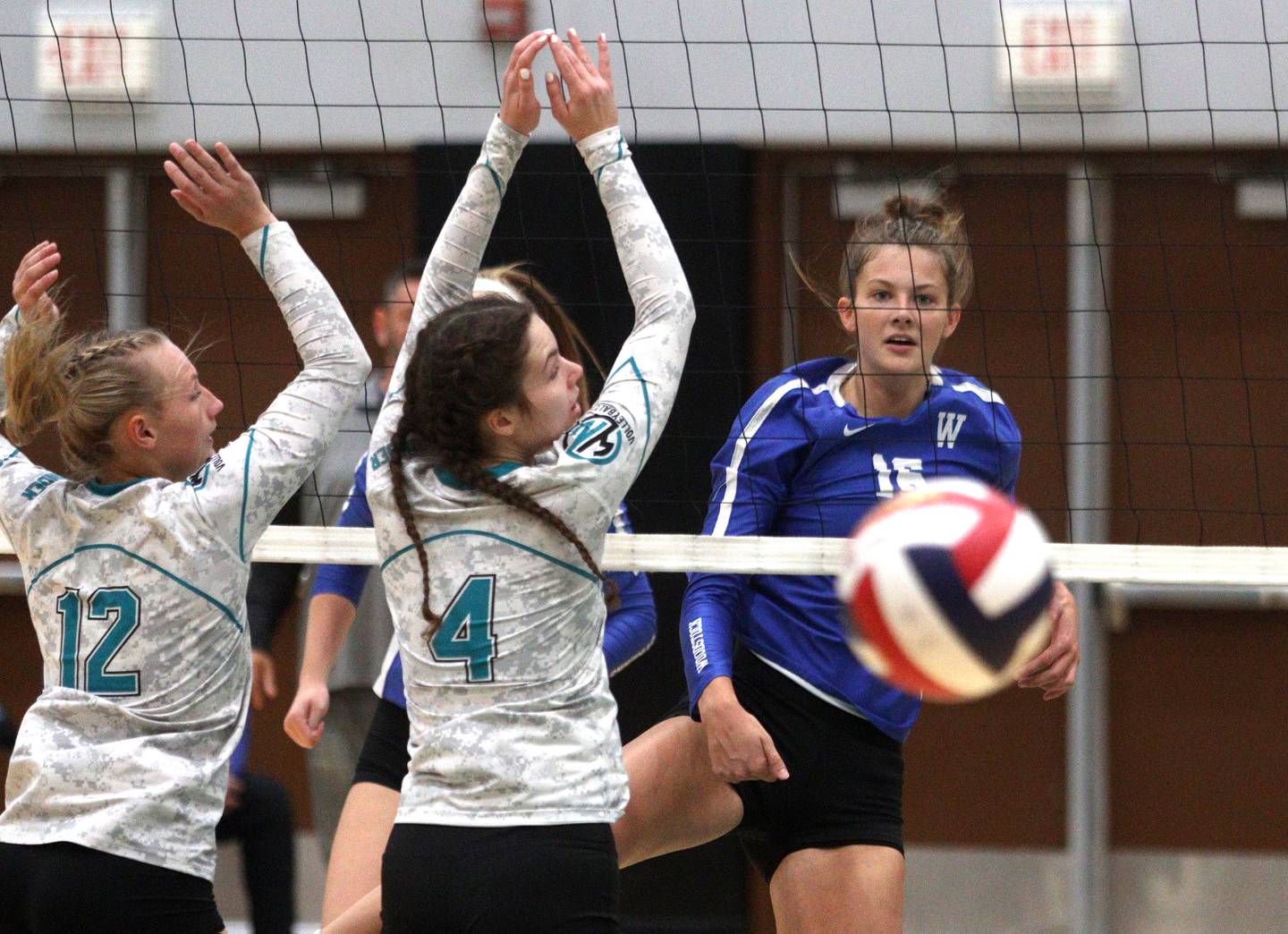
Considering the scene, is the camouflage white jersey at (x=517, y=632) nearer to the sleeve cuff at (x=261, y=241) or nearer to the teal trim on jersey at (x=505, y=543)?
the teal trim on jersey at (x=505, y=543)

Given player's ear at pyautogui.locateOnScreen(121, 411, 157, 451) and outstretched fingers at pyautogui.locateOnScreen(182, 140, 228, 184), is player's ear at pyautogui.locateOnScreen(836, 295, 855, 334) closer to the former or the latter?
outstretched fingers at pyautogui.locateOnScreen(182, 140, 228, 184)

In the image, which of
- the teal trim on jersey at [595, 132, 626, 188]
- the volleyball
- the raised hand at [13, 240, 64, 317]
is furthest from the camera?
the raised hand at [13, 240, 64, 317]

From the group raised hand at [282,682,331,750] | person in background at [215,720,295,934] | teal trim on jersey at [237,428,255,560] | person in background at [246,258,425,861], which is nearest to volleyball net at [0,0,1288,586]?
person in background at [246,258,425,861]

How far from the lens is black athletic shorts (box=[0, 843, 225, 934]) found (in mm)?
2420

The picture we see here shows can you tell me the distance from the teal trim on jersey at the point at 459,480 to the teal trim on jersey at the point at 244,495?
0.32 metres

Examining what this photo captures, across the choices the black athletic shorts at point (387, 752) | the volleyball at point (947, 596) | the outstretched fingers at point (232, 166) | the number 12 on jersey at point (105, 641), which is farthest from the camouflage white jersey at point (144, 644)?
the volleyball at point (947, 596)

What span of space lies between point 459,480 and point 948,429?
1066mm

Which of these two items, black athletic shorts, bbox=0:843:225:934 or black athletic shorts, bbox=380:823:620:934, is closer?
black athletic shorts, bbox=380:823:620:934

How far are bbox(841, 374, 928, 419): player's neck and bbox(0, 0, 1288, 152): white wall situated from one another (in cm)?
203

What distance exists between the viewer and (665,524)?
5.26 metres

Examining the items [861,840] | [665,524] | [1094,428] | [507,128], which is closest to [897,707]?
[861,840]

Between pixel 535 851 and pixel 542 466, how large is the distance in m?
0.50

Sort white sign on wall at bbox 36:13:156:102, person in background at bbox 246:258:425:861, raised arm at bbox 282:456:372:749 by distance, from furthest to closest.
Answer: white sign on wall at bbox 36:13:156:102 < person in background at bbox 246:258:425:861 < raised arm at bbox 282:456:372:749

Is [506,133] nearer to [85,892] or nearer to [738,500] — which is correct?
[738,500]
